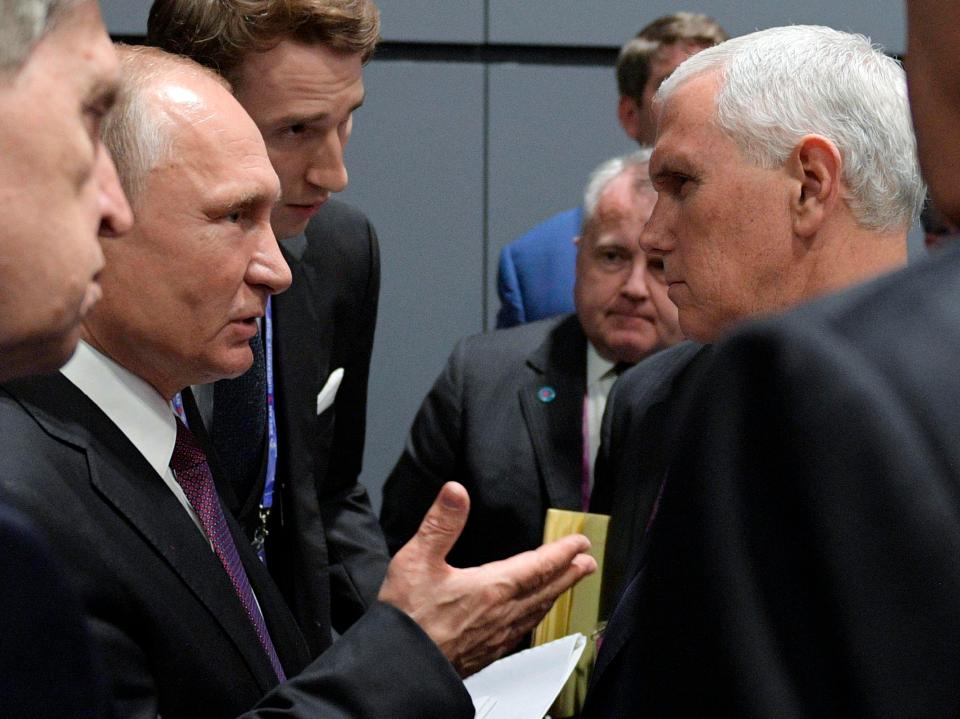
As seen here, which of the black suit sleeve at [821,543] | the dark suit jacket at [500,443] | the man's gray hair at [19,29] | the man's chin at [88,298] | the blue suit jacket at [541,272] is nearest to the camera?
the black suit sleeve at [821,543]

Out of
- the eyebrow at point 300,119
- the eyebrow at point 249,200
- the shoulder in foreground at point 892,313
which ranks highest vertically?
the shoulder in foreground at point 892,313

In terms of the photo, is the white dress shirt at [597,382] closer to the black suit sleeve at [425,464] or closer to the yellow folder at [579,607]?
the black suit sleeve at [425,464]

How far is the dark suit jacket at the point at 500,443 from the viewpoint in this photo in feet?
8.10

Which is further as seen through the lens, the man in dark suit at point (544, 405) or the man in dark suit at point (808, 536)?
the man in dark suit at point (544, 405)

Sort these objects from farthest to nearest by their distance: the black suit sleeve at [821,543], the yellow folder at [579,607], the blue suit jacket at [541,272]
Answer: the blue suit jacket at [541,272]
the yellow folder at [579,607]
the black suit sleeve at [821,543]

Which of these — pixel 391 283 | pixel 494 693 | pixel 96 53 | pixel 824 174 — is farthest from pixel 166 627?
pixel 391 283

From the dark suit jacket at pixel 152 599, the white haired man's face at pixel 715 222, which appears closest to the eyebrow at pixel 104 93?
the dark suit jacket at pixel 152 599

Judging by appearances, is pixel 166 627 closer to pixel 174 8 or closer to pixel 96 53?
pixel 96 53

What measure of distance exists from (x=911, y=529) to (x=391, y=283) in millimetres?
3633

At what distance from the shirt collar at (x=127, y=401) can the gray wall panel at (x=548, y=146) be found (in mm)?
2648

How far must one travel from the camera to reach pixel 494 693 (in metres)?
1.44

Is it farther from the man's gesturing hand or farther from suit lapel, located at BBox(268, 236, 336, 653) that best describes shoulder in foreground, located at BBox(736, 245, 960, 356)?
suit lapel, located at BBox(268, 236, 336, 653)

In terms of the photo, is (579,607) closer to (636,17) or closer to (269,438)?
(269,438)

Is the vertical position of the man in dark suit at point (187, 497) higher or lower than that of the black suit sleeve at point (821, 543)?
lower
